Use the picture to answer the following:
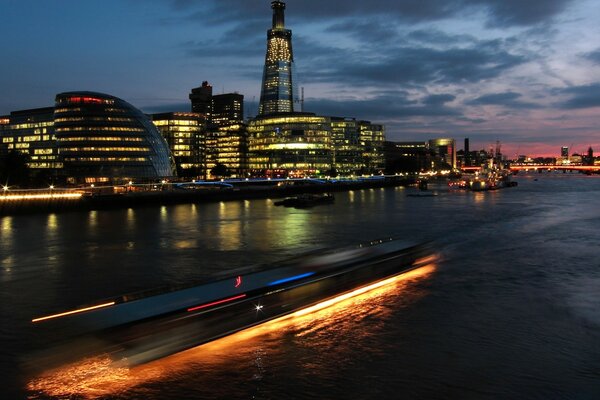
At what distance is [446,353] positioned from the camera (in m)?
11.2

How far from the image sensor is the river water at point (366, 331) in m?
9.44

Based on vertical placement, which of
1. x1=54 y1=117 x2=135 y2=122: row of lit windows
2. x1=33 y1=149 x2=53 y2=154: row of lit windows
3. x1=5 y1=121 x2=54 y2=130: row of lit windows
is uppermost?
x1=5 y1=121 x2=54 y2=130: row of lit windows

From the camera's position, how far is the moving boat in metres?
9.13

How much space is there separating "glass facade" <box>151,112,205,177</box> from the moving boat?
146 m

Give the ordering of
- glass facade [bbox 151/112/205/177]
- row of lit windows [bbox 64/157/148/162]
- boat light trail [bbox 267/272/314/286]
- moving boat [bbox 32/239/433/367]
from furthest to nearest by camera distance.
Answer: glass facade [bbox 151/112/205/177], row of lit windows [bbox 64/157/148/162], boat light trail [bbox 267/272/314/286], moving boat [bbox 32/239/433/367]

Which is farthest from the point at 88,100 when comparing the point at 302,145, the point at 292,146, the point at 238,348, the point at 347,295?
the point at 238,348

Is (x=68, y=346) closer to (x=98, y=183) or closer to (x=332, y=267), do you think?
(x=332, y=267)

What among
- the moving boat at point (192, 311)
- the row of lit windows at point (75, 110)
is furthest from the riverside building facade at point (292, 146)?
the moving boat at point (192, 311)

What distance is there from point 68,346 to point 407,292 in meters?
10.2

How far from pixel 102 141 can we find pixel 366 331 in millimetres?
96879

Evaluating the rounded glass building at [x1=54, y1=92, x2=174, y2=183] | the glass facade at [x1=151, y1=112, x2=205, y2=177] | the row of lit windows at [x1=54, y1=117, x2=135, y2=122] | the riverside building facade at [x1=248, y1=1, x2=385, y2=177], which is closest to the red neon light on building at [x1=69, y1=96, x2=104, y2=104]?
the rounded glass building at [x1=54, y1=92, x2=174, y2=183]

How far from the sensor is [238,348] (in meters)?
11.1

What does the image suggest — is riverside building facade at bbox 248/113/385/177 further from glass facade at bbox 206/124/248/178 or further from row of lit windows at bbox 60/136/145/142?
row of lit windows at bbox 60/136/145/142

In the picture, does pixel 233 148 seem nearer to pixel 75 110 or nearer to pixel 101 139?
pixel 75 110
